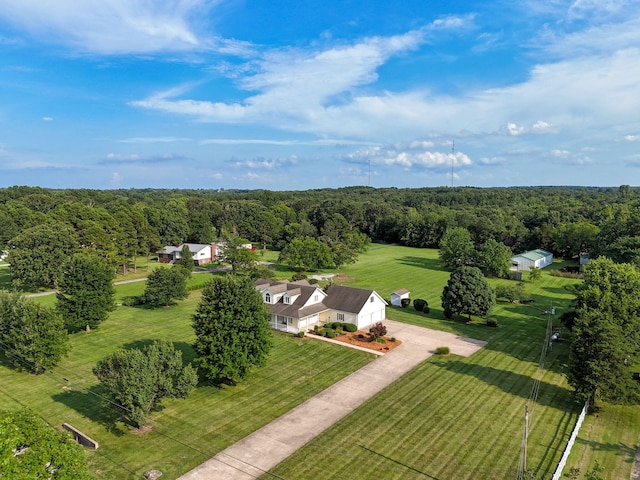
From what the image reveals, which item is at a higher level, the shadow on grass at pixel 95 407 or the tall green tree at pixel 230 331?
the tall green tree at pixel 230 331

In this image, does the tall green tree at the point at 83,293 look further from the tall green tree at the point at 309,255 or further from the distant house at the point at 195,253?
the distant house at the point at 195,253

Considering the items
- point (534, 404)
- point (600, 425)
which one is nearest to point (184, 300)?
point (534, 404)

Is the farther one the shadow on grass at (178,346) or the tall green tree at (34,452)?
the shadow on grass at (178,346)

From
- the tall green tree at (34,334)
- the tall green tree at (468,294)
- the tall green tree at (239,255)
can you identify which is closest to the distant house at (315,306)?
the tall green tree at (468,294)

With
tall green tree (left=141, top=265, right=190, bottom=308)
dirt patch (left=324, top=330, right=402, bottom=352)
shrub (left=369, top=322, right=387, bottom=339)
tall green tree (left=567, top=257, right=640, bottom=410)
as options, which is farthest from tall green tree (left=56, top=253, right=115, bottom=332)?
tall green tree (left=567, top=257, right=640, bottom=410)

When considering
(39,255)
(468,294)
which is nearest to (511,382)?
(468,294)

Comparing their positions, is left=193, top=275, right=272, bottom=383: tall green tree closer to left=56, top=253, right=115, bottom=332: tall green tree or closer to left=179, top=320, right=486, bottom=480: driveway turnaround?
left=179, top=320, right=486, bottom=480: driveway turnaround
